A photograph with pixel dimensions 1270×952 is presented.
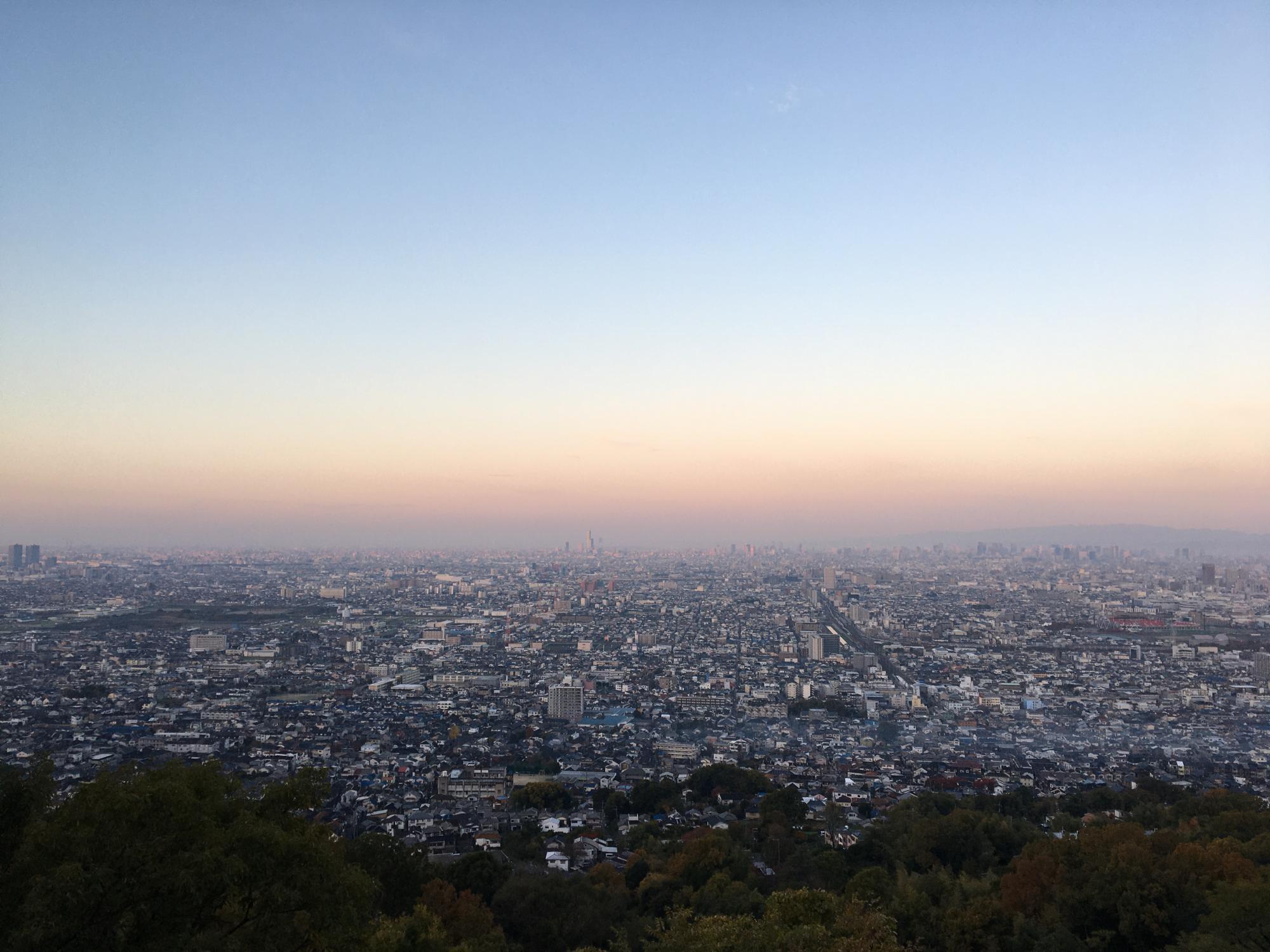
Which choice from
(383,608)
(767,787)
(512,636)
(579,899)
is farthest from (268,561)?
(579,899)

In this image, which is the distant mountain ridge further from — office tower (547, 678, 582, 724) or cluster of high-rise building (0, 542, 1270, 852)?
office tower (547, 678, 582, 724)

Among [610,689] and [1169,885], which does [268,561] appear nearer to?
[610,689]

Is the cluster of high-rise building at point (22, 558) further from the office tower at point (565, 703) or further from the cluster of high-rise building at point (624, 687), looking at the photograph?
the office tower at point (565, 703)

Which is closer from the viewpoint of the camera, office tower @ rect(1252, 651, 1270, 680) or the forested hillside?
the forested hillside

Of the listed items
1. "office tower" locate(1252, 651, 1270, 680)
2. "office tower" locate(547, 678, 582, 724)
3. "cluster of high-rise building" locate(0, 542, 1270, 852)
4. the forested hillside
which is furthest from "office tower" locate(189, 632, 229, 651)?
"office tower" locate(1252, 651, 1270, 680)

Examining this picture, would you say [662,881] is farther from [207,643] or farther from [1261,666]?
[1261,666]
